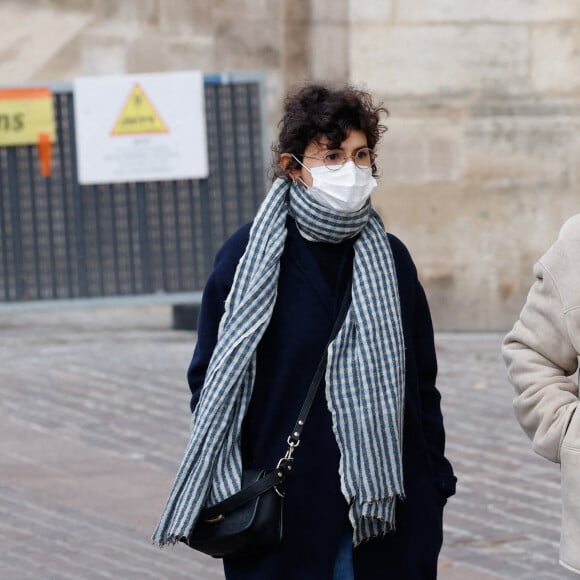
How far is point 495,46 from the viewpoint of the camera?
33.3 ft

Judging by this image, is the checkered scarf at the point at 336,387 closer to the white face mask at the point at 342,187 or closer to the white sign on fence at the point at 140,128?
the white face mask at the point at 342,187

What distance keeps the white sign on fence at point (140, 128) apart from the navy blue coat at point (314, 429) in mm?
6392

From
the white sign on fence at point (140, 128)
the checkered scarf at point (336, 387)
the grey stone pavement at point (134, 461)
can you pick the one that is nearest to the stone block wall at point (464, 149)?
the grey stone pavement at point (134, 461)

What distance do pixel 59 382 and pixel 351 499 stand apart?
5480 millimetres

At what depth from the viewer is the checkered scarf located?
339cm

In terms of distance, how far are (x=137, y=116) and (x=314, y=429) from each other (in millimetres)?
6659

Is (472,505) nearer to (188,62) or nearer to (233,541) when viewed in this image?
(233,541)

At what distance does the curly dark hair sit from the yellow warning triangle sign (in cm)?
639

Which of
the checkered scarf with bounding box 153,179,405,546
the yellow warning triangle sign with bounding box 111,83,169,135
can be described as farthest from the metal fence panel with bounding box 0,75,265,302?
the checkered scarf with bounding box 153,179,405,546

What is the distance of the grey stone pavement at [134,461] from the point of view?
5.55 metres

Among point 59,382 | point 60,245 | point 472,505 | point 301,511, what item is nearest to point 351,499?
point 301,511

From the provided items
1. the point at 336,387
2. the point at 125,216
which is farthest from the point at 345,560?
the point at 125,216

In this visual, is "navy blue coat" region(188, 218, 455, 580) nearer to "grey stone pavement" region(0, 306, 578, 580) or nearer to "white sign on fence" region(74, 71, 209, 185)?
"grey stone pavement" region(0, 306, 578, 580)

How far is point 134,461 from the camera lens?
6.97 m
